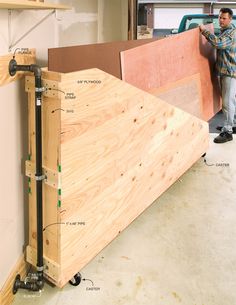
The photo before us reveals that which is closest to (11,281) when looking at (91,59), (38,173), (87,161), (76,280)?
(76,280)

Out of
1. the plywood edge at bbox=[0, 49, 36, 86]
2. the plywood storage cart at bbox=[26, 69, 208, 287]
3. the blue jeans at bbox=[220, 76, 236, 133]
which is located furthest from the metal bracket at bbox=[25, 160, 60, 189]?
the blue jeans at bbox=[220, 76, 236, 133]

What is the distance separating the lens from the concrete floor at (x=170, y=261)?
6.44 feet

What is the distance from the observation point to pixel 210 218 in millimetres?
2852

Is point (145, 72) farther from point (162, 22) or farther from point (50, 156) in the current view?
point (162, 22)

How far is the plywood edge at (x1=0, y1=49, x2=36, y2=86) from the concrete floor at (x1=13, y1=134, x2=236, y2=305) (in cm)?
115

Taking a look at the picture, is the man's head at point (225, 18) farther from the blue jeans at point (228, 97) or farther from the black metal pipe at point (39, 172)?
the black metal pipe at point (39, 172)

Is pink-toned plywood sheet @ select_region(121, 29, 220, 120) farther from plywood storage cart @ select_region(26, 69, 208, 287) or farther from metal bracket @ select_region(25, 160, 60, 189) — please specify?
metal bracket @ select_region(25, 160, 60, 189)

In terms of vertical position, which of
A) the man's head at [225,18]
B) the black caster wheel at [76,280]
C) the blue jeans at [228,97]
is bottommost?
the black caster wheel at [76,280]

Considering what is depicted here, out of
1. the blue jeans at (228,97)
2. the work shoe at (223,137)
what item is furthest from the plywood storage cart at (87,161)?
the work shoe at (223,137)

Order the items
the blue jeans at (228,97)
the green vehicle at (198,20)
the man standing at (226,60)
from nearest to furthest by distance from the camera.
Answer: the man standing at (226,60) → the blue jeans at (228,97) → the green vehicle at (198,20)

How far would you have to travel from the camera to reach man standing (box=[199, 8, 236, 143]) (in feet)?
13.0

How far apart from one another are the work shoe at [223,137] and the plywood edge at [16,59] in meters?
3.20

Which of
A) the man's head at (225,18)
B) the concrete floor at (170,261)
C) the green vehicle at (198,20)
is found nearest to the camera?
the concrete floor at (170,261)

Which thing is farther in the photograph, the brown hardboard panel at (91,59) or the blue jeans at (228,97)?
the blue jeans at (228,97)
